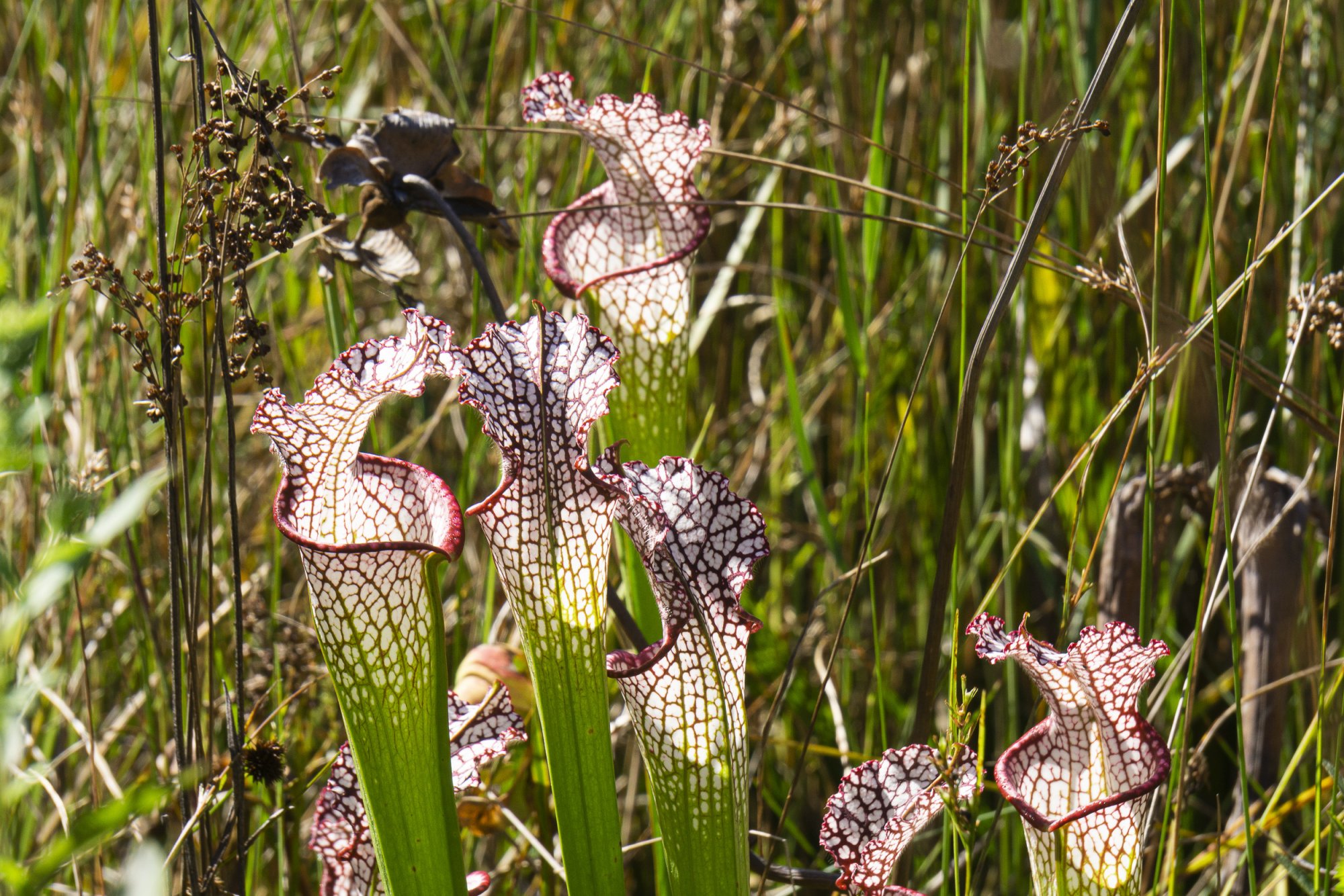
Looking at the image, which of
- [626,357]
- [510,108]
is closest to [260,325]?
[626,357]

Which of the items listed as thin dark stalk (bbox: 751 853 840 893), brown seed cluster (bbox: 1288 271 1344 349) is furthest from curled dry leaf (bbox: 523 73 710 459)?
brown seed cluster (bbox: 1288 271 1344 349)

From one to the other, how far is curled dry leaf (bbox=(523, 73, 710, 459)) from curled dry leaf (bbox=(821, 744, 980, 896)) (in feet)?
1.19

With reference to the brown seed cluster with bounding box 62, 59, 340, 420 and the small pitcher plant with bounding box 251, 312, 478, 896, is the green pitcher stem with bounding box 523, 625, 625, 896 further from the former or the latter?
the brown seed cluster with bounding box 62, 59, 340, 420

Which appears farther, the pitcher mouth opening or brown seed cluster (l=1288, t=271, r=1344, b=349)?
→ brown seed cluster (l=1288, t=271, r=1344, b=349)

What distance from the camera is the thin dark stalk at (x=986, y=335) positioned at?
2.21ft

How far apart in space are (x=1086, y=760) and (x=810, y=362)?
113 centimetres

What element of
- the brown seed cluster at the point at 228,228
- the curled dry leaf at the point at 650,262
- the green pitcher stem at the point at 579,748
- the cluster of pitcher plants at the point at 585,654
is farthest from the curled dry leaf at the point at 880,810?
the brown seed cluster at the point at 228,228

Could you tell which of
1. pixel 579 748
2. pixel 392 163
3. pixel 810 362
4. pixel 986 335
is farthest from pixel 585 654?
pixel 810 362

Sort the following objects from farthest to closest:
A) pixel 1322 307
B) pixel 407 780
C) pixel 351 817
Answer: pixel 1322 307 < pixel 351 817 < pixel 407 780

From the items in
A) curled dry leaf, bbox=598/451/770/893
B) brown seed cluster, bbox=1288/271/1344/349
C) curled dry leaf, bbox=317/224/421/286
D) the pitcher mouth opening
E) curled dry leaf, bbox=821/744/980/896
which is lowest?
curled dry leaf, bbox=821/744/980/896

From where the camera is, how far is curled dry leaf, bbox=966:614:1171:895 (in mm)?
660

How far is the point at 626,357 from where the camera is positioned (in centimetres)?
96

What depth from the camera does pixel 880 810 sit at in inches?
27.7

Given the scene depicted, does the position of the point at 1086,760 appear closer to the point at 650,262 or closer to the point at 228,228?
the point at 650,262
